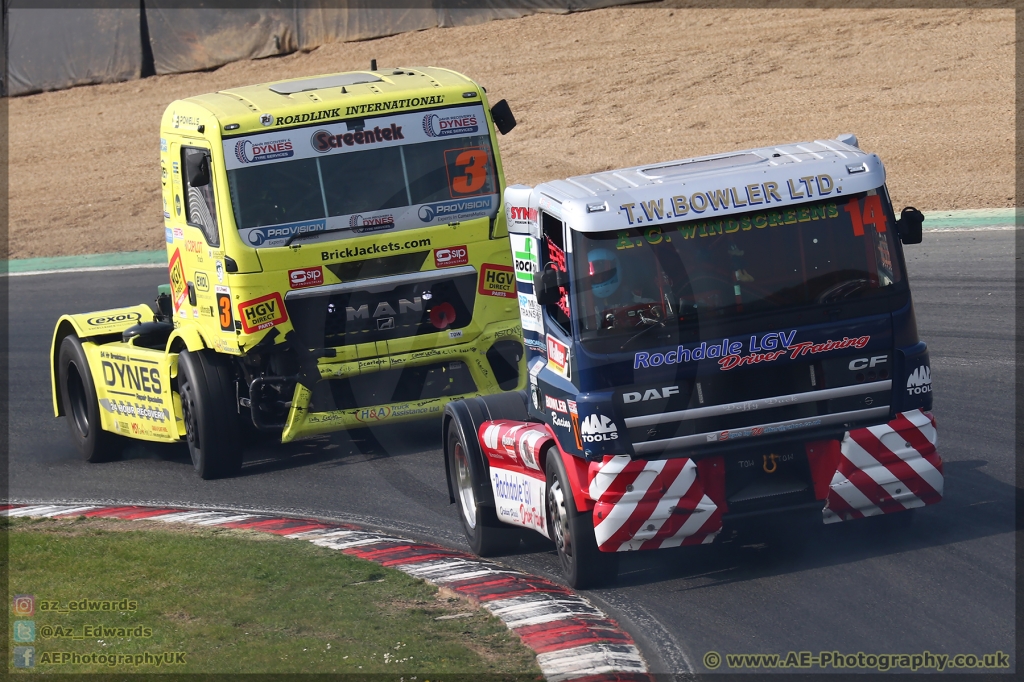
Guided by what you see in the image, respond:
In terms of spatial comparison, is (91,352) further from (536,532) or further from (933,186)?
(933,186)

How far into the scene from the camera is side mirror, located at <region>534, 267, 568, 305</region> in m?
7.47

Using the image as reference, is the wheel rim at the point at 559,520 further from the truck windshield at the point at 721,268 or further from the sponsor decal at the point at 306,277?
the sponsor decal at the point at 306,277

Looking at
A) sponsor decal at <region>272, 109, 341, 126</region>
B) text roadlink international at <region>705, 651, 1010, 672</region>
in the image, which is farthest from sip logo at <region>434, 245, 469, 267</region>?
text roadlink international at <region>705, 651, 1010, 672</region>

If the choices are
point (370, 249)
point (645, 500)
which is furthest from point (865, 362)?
point (370, 249)

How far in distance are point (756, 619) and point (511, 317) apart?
4896 mm

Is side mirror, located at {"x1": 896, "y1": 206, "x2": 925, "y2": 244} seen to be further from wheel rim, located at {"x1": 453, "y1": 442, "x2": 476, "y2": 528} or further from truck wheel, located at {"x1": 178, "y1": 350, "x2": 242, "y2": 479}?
truck wheel, located at {"x1": 178, "y1": 350, "x2": 242, "y2": 479}

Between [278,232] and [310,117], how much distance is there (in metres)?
0.99

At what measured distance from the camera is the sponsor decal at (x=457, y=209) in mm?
11367

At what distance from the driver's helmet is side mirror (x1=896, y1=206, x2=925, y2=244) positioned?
5.52 feet

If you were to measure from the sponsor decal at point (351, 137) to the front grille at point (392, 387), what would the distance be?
6.21 feet

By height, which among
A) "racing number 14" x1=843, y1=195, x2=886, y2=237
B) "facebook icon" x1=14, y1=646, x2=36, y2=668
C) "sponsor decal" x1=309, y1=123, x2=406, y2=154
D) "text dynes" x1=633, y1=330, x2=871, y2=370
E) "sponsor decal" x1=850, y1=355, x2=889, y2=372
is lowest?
"facebook icon" x1=14, y1=646, x2=36, y2=668

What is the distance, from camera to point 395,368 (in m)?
11.3

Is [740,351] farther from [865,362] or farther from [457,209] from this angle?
[457,209]

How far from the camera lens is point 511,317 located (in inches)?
457
